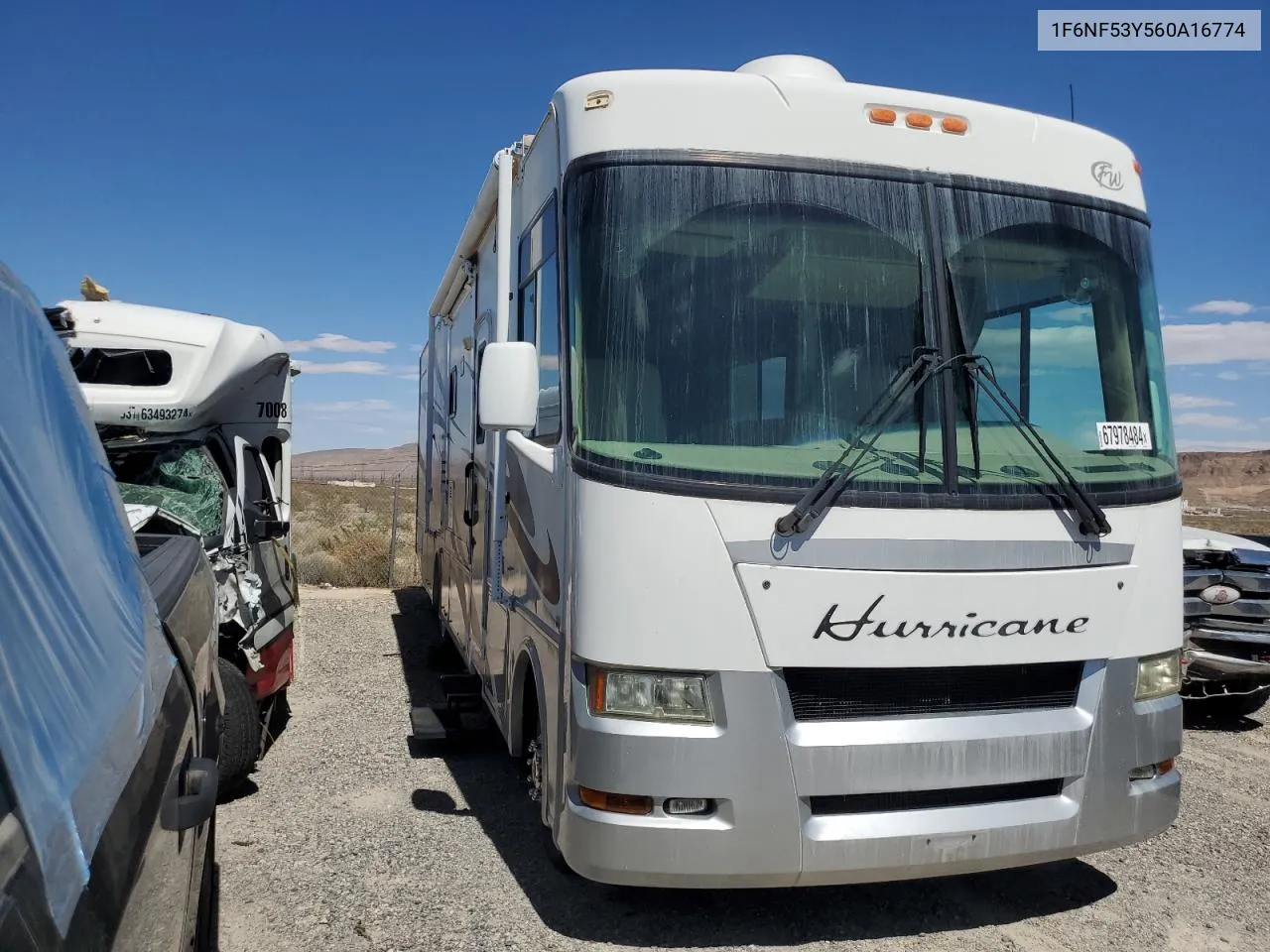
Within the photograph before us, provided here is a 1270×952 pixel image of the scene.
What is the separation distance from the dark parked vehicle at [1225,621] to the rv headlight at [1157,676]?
3063 mm

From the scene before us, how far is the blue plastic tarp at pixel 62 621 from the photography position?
4.59 ft

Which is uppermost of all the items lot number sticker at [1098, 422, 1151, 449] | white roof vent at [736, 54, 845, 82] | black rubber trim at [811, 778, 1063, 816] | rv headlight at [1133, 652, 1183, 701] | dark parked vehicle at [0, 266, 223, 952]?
white roof vent at [736, 54, 845, 82]

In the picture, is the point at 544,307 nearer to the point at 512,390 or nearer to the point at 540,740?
the point at 512,390

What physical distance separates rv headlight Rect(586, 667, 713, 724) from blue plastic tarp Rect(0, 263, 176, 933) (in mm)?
1458

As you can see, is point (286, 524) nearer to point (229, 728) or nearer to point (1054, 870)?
point (229, 728)

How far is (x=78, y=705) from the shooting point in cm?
164

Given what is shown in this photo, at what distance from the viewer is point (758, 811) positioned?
343 cm

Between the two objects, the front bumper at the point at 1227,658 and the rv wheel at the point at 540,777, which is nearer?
the rv wheel at the point at 540,777

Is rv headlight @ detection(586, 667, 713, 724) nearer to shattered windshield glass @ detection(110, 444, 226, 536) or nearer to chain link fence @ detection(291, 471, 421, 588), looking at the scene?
shattered windshield glass @ detection(110, 444, 226, 536)

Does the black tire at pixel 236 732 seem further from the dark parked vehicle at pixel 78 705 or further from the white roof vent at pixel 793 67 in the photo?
the white roof vent at pixel 793 67

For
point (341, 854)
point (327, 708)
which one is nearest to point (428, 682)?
point (327, 708)

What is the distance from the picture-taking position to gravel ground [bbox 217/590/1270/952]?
3877 millimetres

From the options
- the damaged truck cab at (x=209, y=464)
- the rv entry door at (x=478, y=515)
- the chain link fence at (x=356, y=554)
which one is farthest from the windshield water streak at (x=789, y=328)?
the chain link fence at (x=356, y=554)

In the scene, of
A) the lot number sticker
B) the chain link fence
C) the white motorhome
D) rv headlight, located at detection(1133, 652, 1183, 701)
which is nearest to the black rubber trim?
the white motorhome
